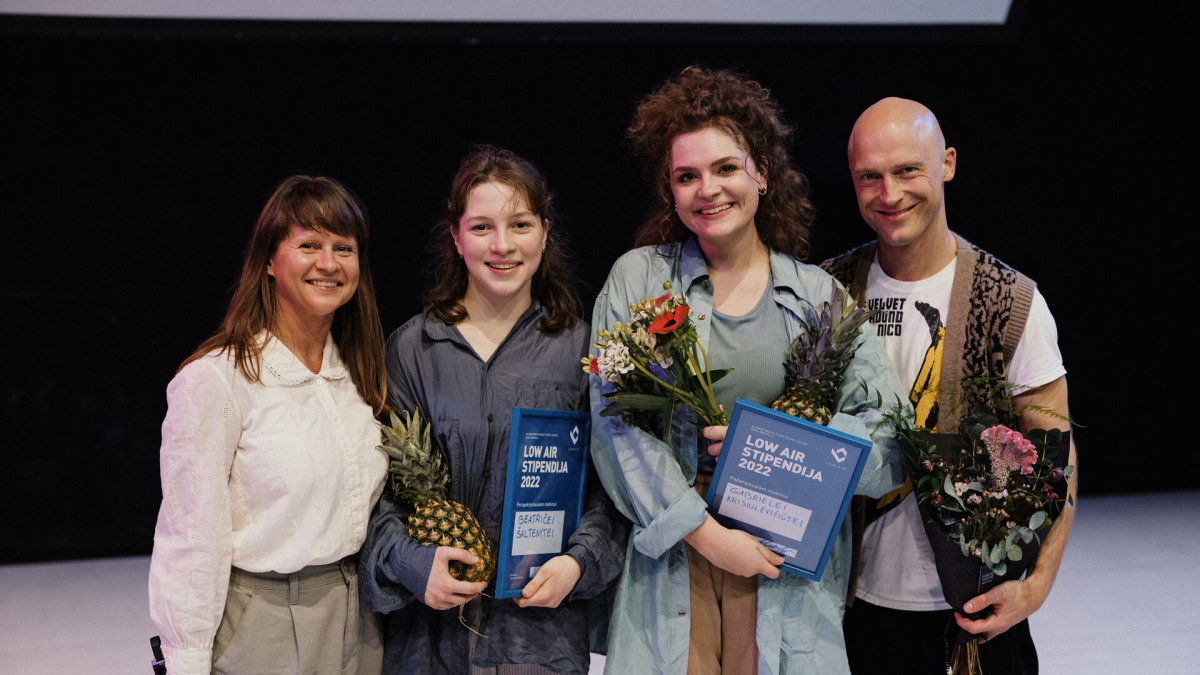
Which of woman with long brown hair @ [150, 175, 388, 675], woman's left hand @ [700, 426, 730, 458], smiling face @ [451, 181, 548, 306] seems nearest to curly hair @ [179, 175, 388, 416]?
woman with long brown hair @ [150, 175, 388, 675]

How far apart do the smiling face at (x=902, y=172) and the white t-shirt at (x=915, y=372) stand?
0.50ft

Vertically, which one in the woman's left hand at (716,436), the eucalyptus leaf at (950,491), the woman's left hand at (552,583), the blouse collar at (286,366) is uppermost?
the blouse collar at (286,366)

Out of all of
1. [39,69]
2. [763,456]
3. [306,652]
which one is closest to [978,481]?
[763,456]

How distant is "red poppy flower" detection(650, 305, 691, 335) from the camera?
183cm

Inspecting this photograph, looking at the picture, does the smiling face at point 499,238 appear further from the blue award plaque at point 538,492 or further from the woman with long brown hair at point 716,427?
the blue award plaque at point 538,492

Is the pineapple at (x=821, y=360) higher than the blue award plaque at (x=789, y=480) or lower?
higher

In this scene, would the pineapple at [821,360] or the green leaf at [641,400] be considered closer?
the green leaf at [641,400]

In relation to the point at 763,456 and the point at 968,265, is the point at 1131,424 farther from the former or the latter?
the point at 763,456

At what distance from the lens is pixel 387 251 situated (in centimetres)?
528

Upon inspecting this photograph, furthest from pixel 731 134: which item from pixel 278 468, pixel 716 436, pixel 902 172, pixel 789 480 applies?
pixel 278 468

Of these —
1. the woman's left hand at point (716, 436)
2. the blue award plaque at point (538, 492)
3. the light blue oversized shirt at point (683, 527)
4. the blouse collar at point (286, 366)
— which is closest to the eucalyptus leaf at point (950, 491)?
the light blue oversized shirt at point (683, 527)

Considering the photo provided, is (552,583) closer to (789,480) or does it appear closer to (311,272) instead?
(789,480)

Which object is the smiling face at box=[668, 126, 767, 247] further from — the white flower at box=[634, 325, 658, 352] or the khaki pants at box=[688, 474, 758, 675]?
the khaki pants at box=[688, 474, 758, 675]

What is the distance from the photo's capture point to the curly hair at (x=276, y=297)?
2.06m
